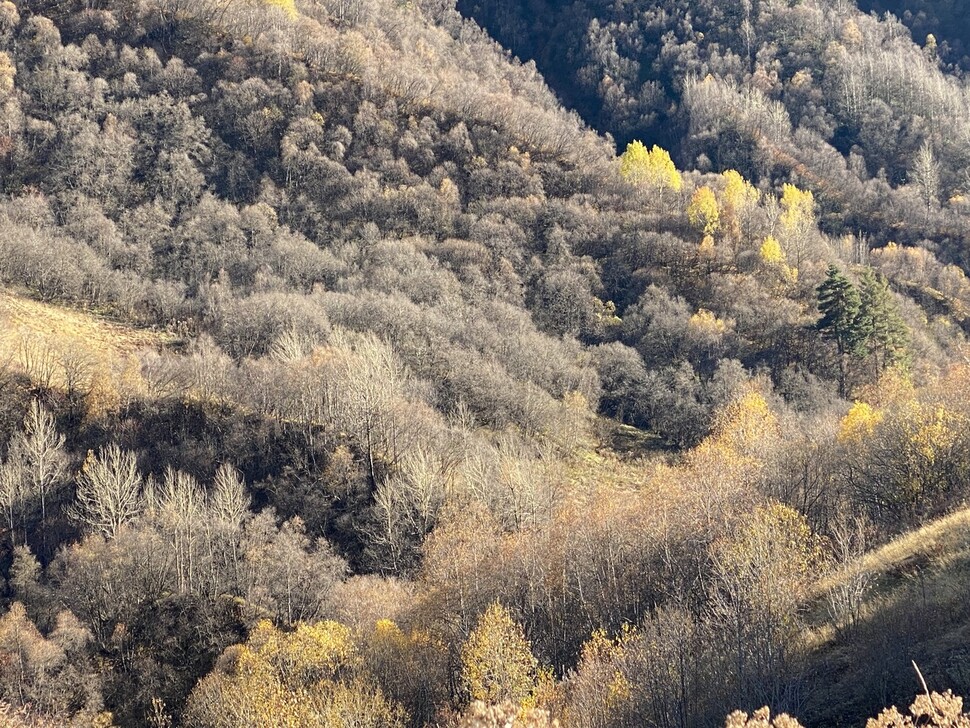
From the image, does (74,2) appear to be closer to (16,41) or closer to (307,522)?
(16,41)

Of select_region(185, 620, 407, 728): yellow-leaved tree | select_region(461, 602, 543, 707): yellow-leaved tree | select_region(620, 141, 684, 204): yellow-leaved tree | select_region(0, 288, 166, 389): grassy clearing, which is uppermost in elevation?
select_region(620, 141, 684, 204): yellow-leaved tree

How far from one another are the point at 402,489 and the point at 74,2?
13075 centimetres

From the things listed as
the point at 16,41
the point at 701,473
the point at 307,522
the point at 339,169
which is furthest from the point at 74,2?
the point at 701,473

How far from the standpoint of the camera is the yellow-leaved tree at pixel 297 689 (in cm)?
3450

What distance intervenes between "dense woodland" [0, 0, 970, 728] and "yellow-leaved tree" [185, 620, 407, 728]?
24 cm

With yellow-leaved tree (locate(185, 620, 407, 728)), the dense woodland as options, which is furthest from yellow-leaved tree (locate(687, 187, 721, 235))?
yellow-leaved tree (locate(185, 620, 407, 728))

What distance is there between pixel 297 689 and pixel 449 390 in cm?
4380

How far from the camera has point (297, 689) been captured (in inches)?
1460

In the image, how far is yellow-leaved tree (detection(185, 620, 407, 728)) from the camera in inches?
1358

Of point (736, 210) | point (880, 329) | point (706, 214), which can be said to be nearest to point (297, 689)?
point (880, 329)

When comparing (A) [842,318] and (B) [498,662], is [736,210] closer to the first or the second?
(A) [842,318]

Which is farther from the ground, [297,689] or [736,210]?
[736,210]

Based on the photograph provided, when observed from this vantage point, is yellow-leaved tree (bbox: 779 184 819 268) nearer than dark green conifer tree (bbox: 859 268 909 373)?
No

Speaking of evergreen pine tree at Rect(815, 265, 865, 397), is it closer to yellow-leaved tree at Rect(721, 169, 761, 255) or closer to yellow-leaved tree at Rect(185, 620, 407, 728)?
yellow-leaved tree at Rect(721, 169, 761, 255)
